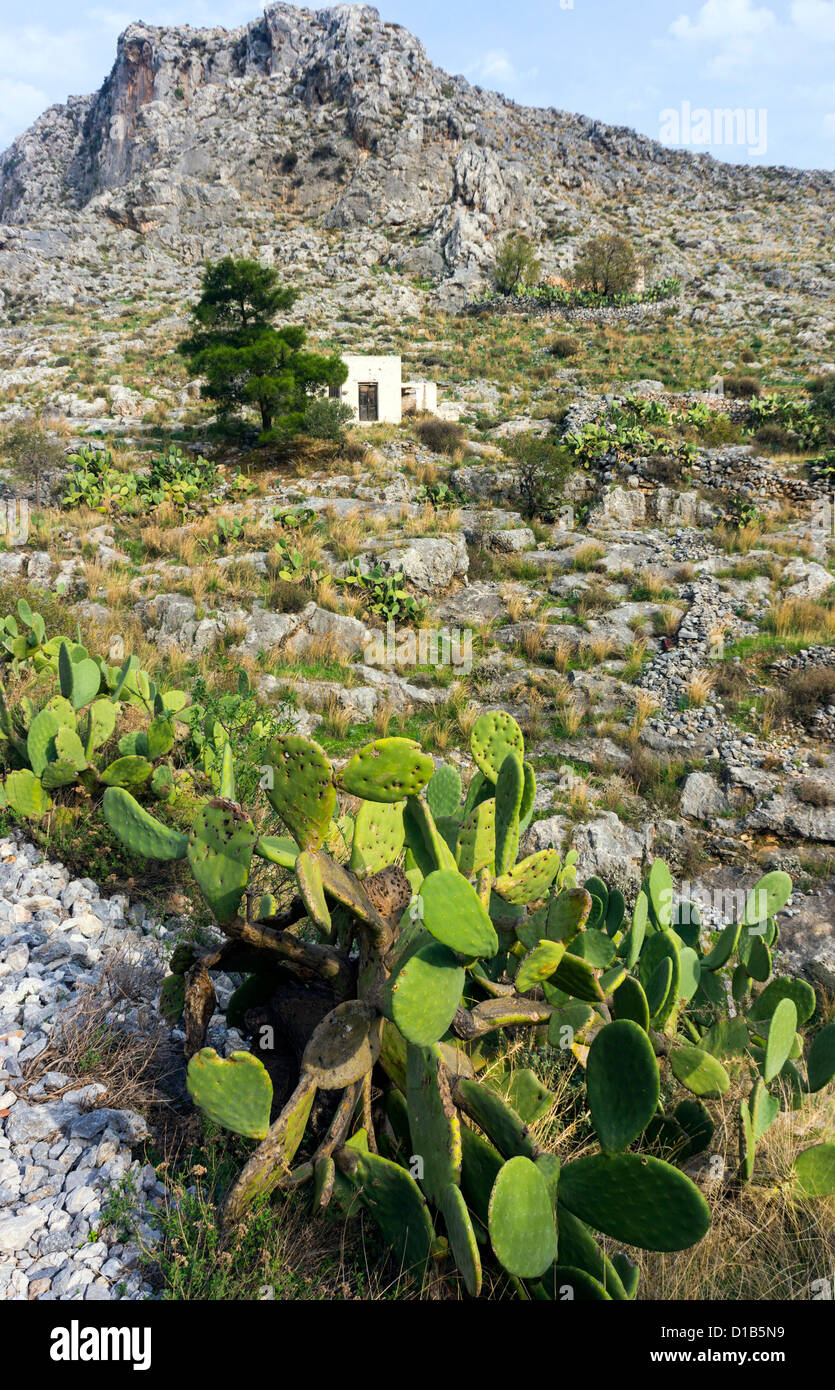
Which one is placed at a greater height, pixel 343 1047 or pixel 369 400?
pixel 369 400

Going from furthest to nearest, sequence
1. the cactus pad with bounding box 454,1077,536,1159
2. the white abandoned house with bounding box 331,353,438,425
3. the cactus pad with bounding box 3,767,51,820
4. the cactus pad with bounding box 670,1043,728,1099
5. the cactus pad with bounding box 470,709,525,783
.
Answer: the white abandoned house with bounding box 331,353,438,425
the cactus pad with bounding box 3,767,51,820
the cactus pad with bounding box 470,709,525,783
the cactus pad with bounding box 670,1043,728,1099
the cactus pad with bounding box 454,1077,536,1159

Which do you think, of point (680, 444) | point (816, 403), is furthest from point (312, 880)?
point (816, 403)

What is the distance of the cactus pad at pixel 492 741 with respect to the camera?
2.41 metres

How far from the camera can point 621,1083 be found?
1.43 metres

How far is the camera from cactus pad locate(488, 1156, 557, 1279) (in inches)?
52.1

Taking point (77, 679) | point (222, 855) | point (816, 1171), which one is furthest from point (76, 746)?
point (816, 1171)

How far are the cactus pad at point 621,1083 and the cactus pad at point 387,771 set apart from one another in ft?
2.24

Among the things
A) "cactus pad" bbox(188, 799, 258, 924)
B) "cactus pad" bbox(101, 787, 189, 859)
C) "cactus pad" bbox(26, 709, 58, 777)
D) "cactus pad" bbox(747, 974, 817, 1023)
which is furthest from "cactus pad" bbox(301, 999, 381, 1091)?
"cactus pad" bbox(26, 709, 58, 777)

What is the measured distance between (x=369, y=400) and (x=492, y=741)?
704 inches

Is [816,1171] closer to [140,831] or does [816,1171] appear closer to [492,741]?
[492,741]

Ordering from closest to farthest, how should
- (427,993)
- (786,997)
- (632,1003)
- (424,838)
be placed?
1. (427,993)
2. (424,838)
3. (632,1003)
4. (786,997)

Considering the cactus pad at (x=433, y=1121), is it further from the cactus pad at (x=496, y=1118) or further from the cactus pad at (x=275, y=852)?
the cactus pad at (x=275, y=852)

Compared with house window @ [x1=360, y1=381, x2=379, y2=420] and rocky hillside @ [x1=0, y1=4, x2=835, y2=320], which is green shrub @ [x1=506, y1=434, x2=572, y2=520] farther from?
rocky hillside @ [x1=0, y1=4, x2=835, y2=320]

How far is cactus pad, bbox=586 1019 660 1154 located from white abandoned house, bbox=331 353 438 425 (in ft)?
59.6
